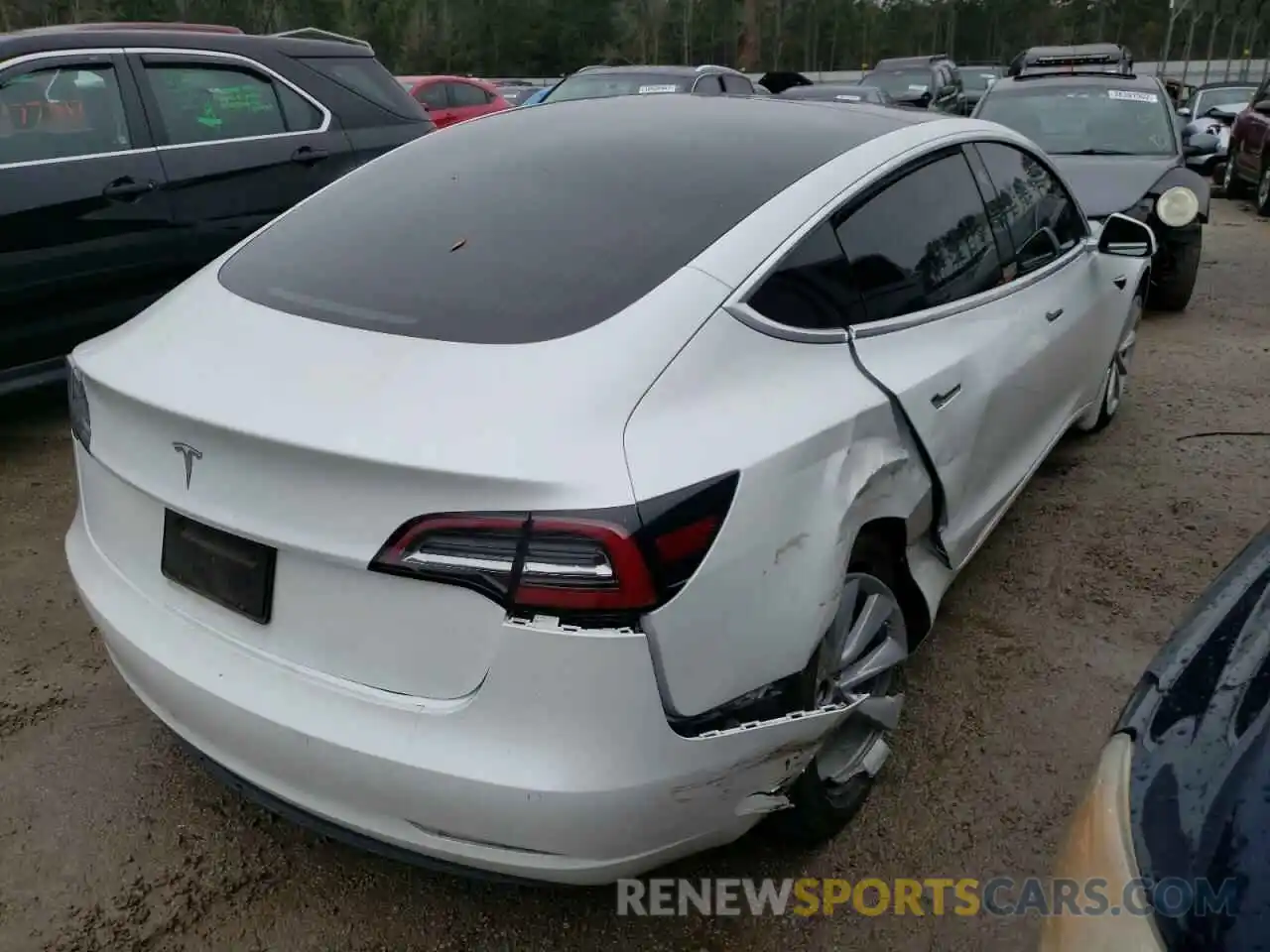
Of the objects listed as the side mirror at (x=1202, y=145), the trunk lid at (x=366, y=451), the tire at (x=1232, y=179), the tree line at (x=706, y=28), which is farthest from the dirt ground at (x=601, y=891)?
the tree line at (x=706, y=28)

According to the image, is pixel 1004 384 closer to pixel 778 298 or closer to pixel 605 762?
pixel 778 298

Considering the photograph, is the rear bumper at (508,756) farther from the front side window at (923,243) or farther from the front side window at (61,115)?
the front side window at (61,115)

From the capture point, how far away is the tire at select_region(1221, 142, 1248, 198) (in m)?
13.4

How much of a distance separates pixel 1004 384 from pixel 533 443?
1802 millimetres

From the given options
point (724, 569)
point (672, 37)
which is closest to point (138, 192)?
point (724, 569)

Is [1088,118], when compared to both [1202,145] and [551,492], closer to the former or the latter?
[1202,145]

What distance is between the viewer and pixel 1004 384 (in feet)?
10.0

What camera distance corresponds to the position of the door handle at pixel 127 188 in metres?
4.65

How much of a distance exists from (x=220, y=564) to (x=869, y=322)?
4.88 ft

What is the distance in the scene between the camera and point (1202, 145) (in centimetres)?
766

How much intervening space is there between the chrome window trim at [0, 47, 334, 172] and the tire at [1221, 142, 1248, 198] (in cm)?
1217

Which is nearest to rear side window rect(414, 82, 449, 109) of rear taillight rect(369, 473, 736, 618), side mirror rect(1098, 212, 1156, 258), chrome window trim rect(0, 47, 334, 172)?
chrome window trim rect(0, 47, 334, 172)

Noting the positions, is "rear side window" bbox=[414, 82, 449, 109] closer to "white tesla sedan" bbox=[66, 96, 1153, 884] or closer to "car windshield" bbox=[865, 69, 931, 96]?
"car windshield" bbox=[865, 69, 931, 96]

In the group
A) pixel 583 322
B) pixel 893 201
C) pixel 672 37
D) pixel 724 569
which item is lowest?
pixel 724 569
